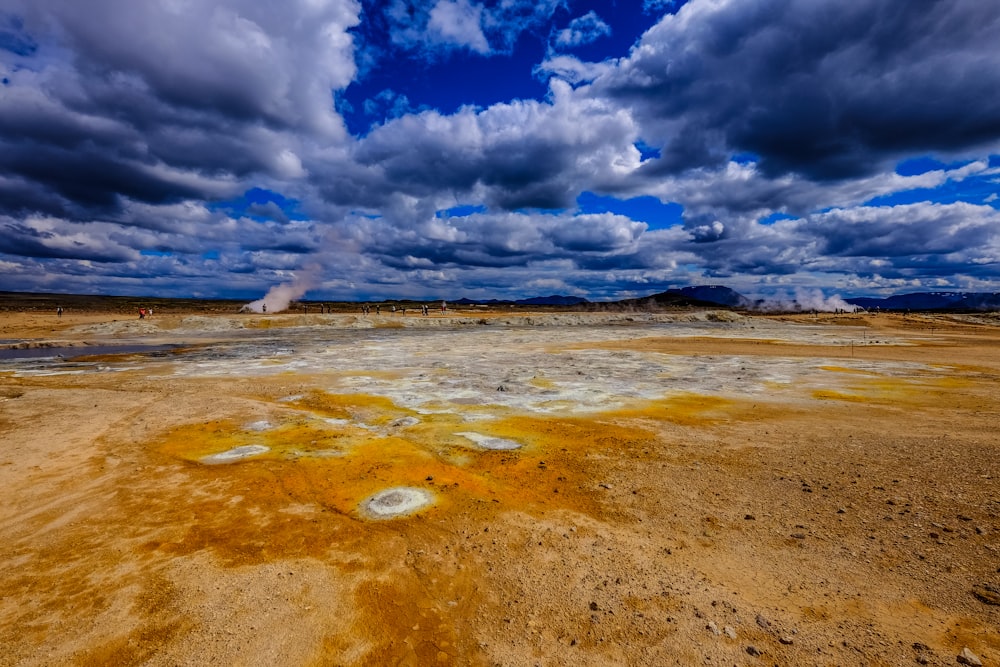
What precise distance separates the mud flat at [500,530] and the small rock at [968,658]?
3.0 inches

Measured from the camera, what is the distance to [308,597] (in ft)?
16.8

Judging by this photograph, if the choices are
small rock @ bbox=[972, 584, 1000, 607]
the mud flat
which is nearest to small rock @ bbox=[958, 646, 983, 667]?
the mud flat

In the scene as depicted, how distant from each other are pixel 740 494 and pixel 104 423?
15.5m

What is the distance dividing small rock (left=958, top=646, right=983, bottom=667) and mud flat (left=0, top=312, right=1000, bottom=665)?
3.0 inches

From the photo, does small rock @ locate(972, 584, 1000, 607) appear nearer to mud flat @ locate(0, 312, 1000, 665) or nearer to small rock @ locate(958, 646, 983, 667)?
mud flat @ locate(0, 312, 1000, 665)

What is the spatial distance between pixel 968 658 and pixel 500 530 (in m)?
4.95

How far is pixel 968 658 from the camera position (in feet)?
13.4

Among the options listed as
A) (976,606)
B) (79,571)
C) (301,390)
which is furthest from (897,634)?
(301,390)

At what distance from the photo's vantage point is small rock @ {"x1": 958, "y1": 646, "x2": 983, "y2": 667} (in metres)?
4.04

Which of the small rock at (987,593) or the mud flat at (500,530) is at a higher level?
the small rock at (987,593)

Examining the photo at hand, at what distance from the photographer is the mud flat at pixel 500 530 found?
451 centimetres

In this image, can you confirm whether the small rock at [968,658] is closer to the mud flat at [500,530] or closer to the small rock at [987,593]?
the mud flat at [500,530]

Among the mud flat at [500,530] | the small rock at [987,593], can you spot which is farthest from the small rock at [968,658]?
the small rock at [987,593]

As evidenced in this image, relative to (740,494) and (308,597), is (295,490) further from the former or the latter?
(740,494)
